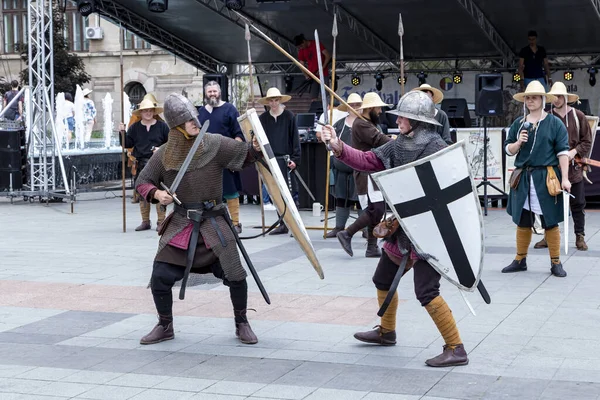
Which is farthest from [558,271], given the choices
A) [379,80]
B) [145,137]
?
[379,80]

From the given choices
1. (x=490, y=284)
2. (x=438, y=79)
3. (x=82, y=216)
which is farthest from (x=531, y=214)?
(x=438, y=79)

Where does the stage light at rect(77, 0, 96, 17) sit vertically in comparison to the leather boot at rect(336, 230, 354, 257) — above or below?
above

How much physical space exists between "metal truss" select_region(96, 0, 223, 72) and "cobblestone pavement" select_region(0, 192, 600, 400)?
992 centimetres

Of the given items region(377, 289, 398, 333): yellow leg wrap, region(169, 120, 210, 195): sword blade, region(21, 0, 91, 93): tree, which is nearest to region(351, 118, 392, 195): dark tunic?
region(377, 289, 398, 333): yellow leg wrap

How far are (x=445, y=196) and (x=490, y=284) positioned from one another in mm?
2911

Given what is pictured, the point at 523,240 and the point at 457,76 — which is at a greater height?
the point at 457,76

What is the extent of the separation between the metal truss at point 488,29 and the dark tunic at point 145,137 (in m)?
7.31

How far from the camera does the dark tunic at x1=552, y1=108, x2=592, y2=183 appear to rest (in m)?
9.72

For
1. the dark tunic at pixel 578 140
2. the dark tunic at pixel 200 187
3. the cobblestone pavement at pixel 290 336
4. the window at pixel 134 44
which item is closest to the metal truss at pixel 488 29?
the dark tunic at pixel 578 140

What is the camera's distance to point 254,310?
674 cm

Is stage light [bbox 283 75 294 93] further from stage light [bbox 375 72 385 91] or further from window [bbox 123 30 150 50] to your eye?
window [bbox 123 30 150 50]

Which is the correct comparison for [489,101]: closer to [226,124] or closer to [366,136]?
[226,124]

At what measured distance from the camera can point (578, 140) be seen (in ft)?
32.2

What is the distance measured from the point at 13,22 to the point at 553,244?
3953cm
